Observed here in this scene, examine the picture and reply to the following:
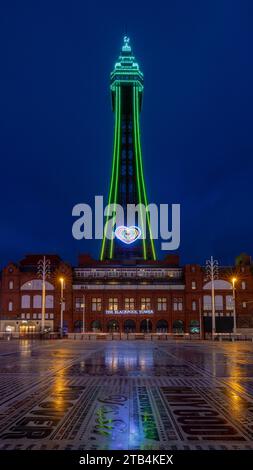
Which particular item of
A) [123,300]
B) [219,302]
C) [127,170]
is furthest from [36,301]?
[127,170]

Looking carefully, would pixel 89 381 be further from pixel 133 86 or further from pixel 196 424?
pixel 133 86

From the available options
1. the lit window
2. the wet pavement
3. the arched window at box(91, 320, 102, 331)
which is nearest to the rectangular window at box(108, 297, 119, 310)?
the arched window at box(91, 320, 102, 331)

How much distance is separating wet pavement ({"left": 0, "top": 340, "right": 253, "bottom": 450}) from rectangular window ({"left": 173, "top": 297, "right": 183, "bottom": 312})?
312ft

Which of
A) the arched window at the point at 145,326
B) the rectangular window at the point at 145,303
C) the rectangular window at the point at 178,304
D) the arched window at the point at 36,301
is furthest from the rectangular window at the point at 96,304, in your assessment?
the rectangular window at the point at 178,304

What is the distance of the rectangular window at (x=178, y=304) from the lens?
117 meters

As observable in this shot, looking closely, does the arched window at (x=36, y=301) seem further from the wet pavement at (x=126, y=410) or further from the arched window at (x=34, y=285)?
the wet pavement at (x=126, y=410)

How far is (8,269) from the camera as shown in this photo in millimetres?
118125

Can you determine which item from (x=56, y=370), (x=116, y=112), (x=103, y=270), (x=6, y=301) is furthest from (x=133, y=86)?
(x=56, y=370)

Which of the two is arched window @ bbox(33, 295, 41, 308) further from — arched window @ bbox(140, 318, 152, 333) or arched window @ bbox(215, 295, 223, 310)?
arched window @ bbox(215, 295, 223, 310)

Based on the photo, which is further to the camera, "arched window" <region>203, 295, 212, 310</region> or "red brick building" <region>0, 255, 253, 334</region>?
"arched window" <region>203, 295, 212, 310</region>

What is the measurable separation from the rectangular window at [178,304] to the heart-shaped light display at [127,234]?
27.2m

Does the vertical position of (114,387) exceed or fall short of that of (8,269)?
it falls short

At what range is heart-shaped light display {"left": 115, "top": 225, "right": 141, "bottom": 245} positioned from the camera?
456ft
